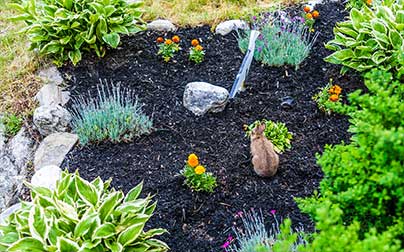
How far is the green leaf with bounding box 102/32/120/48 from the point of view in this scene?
436 cm

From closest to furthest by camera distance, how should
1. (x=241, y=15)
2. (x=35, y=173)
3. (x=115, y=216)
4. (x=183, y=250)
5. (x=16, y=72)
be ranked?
(x=115, y=216) < (x=183, y=250) < (x=35, y=173) < (x=16, y=72) < (x=241, y=15)

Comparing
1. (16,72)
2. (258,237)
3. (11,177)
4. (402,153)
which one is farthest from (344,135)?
(16,72)

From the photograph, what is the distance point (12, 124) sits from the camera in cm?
411

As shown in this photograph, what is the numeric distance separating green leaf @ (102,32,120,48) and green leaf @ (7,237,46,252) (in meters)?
2.23

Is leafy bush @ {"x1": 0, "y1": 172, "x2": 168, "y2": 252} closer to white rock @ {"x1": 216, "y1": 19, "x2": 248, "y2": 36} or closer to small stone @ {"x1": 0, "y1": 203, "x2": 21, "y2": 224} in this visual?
small stone @ {"x1": 0, "y1": 203, "x2": 21, "y2": 224}

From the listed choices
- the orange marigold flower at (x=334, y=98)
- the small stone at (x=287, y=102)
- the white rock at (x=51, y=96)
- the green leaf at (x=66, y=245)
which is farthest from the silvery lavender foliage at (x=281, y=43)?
the green leaf at (x=66, y=245)

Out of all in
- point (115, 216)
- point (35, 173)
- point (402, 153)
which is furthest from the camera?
point (35, 173)

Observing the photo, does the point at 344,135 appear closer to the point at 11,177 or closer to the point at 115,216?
the point at 115,216

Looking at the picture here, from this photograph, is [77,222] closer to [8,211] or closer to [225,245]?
[225,245]

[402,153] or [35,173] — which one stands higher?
[402,153]

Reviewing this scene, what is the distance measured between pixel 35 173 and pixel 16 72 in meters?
1.28

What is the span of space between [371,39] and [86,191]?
7.56ft

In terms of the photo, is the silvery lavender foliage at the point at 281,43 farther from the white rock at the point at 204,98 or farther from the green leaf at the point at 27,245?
the green leaf at the point at 27,245

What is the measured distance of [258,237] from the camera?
267 centimetres
